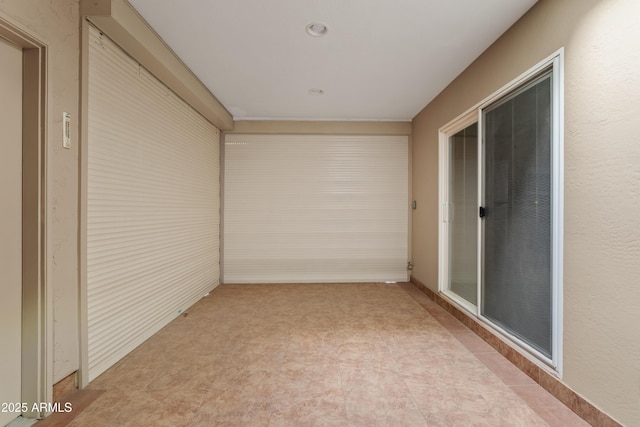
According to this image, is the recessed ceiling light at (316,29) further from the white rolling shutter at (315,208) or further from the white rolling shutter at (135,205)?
the white rolling shutter at (315,208)

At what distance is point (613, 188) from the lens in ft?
5.01

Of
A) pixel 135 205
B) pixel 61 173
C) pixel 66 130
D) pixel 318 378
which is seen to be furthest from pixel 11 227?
pixel 318 378

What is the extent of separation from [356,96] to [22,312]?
11.6 feet

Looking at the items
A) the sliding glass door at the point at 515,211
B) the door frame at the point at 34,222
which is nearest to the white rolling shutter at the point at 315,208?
the sliding glass door at the point at 515,211

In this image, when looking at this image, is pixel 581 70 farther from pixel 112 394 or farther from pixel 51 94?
pixel 112 394

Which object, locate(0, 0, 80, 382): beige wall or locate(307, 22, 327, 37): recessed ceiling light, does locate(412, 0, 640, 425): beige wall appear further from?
locate(0, 0, 80, 382): beige wall

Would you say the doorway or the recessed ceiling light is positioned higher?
the recessed ceiling light

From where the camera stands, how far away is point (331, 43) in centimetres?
252

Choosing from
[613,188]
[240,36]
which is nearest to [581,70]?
[613,188]

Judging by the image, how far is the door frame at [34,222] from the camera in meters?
1.64

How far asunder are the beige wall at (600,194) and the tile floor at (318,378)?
359 mm

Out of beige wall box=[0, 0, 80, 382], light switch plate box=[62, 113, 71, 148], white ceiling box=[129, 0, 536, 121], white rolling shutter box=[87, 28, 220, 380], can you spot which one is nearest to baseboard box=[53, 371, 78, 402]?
beige wall box=[0, 0, 80, 382]

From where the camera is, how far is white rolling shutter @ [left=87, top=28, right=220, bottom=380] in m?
2.08

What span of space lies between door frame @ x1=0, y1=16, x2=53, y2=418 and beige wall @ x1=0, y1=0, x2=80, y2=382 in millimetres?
29
